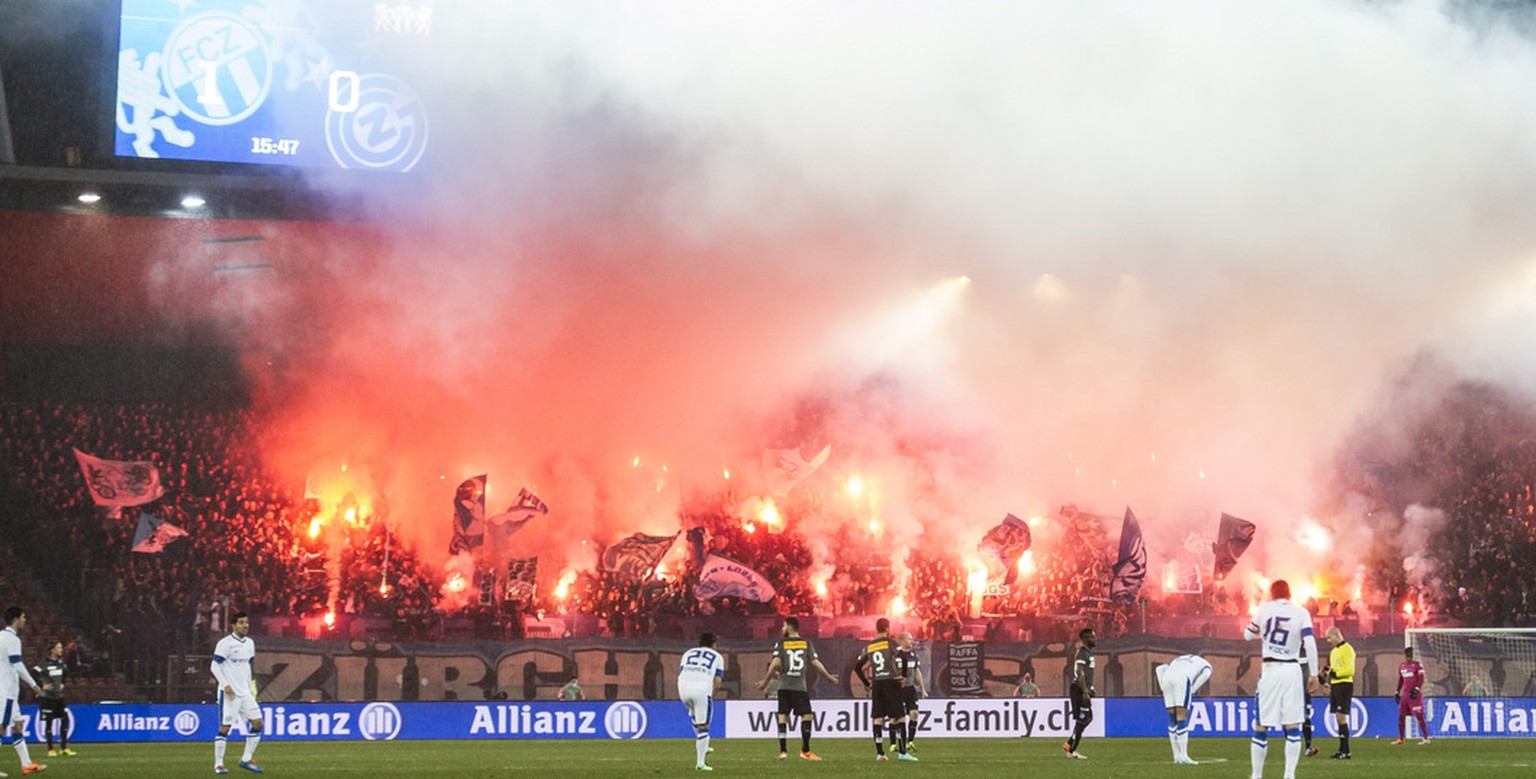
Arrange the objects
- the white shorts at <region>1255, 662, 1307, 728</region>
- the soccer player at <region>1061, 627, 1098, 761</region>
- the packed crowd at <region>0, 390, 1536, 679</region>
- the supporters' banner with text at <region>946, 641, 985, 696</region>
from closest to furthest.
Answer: the white shorts at <region>1255, 662, 1307, 728</region> < the soccer player at <region>1061, 627, 1098, 761</region> < the supporters' banner with text at <region>946, 641, 985, 696</region> < the packed crowd at <region>0, 390, 1536, 679</region>

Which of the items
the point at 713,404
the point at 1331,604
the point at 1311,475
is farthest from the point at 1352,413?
the point at 713,404

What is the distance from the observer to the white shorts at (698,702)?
57.7 ft

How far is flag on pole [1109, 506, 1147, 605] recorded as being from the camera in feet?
111

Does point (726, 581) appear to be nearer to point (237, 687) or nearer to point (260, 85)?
point (260, 85)

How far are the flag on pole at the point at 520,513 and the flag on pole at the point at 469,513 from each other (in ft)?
2.19

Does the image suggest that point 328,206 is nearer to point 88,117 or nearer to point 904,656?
point 88,117

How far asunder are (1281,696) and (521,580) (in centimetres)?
2339

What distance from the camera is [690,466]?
40.1 meters

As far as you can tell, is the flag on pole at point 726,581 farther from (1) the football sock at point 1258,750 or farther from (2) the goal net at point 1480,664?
(1) the football sock at point 1258,750

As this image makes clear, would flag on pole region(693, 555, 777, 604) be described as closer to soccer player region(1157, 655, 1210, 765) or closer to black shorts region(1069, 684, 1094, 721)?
black shorts region(1069, 684, 1094, 721)

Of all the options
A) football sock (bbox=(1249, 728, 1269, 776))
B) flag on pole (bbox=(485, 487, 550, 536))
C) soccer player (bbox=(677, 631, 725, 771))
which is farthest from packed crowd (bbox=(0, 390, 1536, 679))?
football sock (bbox=(1249, 728, 1269, 776))

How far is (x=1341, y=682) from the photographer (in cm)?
2081

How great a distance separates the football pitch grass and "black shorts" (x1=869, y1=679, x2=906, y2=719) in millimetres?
687

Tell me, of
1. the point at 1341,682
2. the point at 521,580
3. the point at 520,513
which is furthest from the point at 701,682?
the point at 520,513
